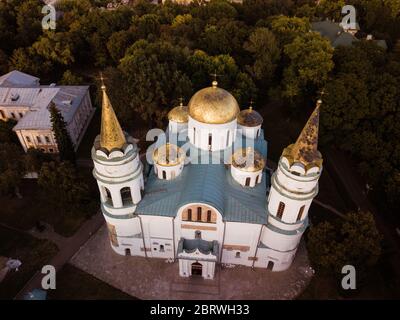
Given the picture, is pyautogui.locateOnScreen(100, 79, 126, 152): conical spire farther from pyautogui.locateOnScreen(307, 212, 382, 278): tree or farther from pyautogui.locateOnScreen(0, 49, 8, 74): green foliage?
pyautogui.locateOnScreen(0, 49, 8, 74): green foliage

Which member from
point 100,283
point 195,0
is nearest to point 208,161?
point 100,283

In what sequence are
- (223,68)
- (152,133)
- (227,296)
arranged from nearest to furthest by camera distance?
(227,296) → (152,133) → (223,68)

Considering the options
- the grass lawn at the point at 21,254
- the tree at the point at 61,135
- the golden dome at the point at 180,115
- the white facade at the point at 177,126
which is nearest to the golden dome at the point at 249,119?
the golden dome at the point at 180,115

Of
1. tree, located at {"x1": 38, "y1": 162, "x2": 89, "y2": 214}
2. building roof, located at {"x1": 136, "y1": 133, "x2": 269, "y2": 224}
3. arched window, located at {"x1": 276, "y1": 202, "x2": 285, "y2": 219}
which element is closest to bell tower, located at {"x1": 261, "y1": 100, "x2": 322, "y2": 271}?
arched window, located at {"x1": 276, "y1": 202, "x2": 285, "y2": 219}

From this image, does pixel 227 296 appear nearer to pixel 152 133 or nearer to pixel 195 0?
pixel 152 133

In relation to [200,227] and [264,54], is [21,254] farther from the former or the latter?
[264,54]

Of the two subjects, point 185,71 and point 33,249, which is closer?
point 33,249

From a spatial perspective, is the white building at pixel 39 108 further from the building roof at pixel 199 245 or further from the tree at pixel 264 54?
the tree at pixel 264 54
